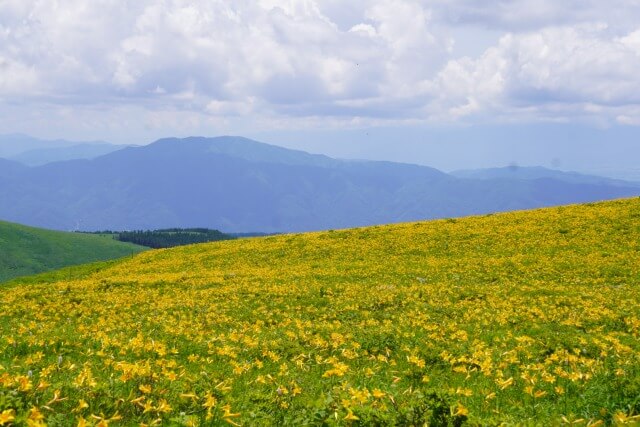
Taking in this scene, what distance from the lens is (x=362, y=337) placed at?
15.2m

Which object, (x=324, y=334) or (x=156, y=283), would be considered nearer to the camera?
(x=324, y=334)

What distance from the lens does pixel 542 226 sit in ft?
148

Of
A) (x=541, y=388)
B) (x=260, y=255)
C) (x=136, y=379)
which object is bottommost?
(x=260, y=255)

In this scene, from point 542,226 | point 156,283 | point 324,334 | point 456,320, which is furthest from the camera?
point 542,226

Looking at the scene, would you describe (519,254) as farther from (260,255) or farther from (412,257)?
(260,255)

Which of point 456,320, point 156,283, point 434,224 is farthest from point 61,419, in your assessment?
point 434,224

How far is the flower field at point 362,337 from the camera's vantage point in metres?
6.43

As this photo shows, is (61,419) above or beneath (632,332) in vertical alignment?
above

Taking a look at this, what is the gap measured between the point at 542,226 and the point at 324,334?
34.8 meters

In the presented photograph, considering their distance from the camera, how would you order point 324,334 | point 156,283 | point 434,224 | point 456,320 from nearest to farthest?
point 324,334, point 456,320, point 156,283, point 434,224

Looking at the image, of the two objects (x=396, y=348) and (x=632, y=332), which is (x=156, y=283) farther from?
(x=632, y=332)

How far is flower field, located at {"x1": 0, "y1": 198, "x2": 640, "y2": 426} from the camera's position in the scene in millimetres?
6434

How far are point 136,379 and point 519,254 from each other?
1329 inches

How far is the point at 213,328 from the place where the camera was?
17.3m
